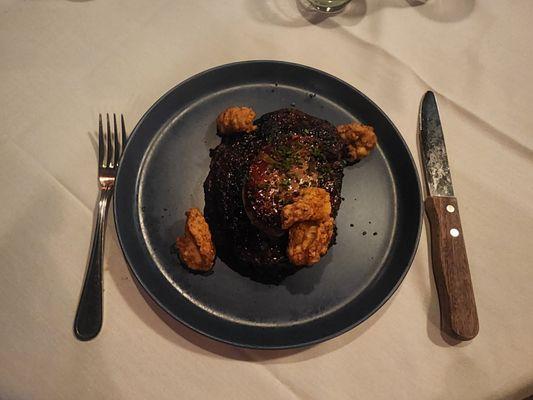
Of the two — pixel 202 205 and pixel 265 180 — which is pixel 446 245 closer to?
pixel 265 180

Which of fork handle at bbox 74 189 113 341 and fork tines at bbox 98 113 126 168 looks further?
fork tines at bbox 98 113 126 168

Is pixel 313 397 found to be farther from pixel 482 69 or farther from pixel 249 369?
pixel 482 69

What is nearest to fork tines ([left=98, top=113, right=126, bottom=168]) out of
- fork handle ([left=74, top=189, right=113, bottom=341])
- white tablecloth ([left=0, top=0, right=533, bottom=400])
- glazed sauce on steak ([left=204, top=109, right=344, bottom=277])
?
white tablecloth ([left=0, top=0, right=533, bottom=400])

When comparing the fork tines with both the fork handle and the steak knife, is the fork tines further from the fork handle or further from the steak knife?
the steak knife

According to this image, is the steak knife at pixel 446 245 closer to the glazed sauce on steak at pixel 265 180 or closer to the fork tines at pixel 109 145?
the glazed sauce on steak at pixel 265 180

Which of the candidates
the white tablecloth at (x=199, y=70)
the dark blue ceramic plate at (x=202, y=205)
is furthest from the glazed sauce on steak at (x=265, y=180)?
the white tablecloth at (x=199, y=70)

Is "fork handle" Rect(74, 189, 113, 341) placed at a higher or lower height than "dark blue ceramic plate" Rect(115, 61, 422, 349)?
lower

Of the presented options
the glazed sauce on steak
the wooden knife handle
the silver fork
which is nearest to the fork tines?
the silver fork
